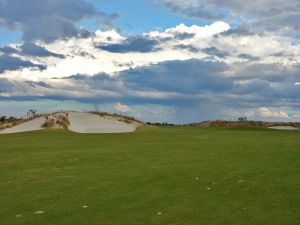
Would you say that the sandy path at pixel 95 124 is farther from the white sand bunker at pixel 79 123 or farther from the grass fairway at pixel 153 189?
the grass fairway at pixel 153 189

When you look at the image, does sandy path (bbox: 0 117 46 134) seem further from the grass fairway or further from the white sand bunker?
the grass fairway

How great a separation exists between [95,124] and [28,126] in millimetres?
7893

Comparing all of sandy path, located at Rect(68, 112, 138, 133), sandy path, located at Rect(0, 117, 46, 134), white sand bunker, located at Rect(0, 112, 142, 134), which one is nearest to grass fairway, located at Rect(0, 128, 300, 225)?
sandy path, located at Rect(68, 112, 138, 133)

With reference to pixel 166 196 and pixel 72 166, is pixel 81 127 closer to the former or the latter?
pixel 72 166

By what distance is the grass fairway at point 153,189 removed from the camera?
406 inches

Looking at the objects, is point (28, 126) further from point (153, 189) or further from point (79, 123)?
point (153, 189)

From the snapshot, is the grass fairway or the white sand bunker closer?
the grass fairway

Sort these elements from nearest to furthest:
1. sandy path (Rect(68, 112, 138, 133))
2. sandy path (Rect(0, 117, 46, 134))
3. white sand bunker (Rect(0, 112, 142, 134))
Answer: sandy path (Rect(68, 112, 138, 133))
white sand bunker (Rect(0, 112, 142, 134))
sandy path (Rect(0, 117, 46, 134))

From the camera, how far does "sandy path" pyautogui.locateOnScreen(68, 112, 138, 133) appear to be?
5069 cm

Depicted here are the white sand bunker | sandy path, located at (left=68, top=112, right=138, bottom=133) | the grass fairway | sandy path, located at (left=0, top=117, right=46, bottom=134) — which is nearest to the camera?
the grass fairway

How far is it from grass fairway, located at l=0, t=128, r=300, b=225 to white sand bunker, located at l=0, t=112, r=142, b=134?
1140 inches

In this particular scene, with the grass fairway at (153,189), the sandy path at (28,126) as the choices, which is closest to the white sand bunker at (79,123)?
the sandy path at (28,126)

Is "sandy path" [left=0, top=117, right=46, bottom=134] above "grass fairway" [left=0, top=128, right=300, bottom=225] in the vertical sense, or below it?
above

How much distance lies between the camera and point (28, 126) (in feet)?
180
